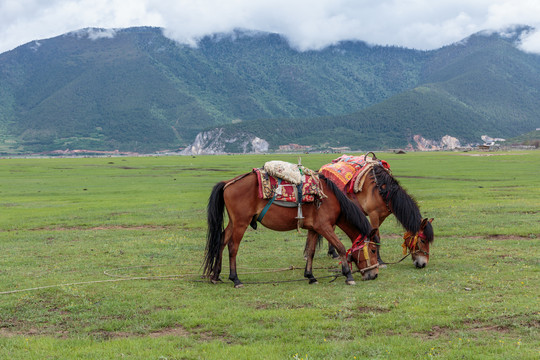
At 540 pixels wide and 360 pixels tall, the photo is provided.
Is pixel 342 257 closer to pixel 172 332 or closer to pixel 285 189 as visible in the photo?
pixel 285 189

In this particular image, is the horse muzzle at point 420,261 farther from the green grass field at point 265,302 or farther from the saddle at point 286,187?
the saddle at point 286,187

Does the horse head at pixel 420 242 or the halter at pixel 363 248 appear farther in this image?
the horse head at pixel 420 242

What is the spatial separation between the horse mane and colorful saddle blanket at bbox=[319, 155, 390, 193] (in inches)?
11.6

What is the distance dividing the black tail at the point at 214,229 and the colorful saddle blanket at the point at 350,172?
2606 millimetres

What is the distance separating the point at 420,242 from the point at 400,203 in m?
0.88

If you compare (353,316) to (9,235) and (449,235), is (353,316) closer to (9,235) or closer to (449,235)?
(449,235)

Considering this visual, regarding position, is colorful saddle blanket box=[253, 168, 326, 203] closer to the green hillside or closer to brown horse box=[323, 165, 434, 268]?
brown horse box=[323, 165, 434, 268]

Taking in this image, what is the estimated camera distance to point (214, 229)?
9.14 meters

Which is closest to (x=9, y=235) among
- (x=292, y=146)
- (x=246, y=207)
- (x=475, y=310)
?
(x=246, y=207)

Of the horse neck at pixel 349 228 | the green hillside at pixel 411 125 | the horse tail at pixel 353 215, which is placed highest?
the green hillside at pixel 411 125

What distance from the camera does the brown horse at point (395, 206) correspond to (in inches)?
375

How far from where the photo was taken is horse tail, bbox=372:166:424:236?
31.6ft

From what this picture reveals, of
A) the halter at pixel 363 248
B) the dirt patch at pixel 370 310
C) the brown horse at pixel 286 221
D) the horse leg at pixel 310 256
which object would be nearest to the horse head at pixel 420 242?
the brown horse at pixel 286 221

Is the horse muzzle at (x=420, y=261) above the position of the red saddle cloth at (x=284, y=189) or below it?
below
